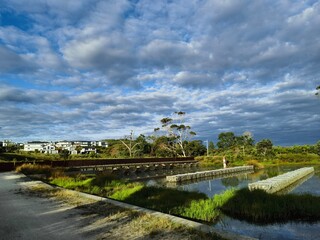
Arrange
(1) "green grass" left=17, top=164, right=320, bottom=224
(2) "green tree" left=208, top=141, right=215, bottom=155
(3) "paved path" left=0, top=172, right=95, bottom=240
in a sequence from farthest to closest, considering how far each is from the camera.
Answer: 1. (2) "green tree" left=208, top=141, right=215, bottom=155
2. (1) "green grass" left=17, top=164, right=320, bottom=224
3. (3) "paved path" left=0, top=172, right=95, bottom=240

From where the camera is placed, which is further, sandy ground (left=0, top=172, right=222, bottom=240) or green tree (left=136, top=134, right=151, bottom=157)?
green tree (left=136, top=134, right=151, bottom=157)

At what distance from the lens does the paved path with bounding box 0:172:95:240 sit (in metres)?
4.62

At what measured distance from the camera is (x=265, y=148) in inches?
1730

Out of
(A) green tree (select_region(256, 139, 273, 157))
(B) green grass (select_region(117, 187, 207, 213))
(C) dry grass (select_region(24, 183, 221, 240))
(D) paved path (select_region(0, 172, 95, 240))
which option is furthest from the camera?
(A) green tree (select_region(256, 139, 273, 157))

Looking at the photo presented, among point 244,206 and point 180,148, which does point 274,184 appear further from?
point 180,148

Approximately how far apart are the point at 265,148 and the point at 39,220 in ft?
142

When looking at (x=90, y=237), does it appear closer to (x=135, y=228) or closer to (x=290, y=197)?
(x=135, y=228)

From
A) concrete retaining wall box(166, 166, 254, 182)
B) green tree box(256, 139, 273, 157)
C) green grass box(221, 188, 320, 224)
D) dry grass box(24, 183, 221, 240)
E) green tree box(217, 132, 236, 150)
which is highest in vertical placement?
green tree box(217, 132, 236, 150)

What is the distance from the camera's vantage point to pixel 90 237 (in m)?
4.48

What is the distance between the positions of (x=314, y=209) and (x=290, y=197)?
1.15 metres

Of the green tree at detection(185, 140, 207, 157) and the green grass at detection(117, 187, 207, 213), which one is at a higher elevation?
the green tree at detection(185, 140, 207, 157)

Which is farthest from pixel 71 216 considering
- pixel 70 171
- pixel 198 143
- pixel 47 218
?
pixel 198 143

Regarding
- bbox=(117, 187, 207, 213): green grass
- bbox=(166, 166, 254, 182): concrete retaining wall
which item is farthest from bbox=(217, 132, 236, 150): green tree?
bbox=(117, 187, 207, 213): green grass

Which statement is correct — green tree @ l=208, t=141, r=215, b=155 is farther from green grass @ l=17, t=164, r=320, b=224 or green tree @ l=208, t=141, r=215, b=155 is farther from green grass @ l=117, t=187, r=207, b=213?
green grass @ l=17, t=164, r=320, b=224
